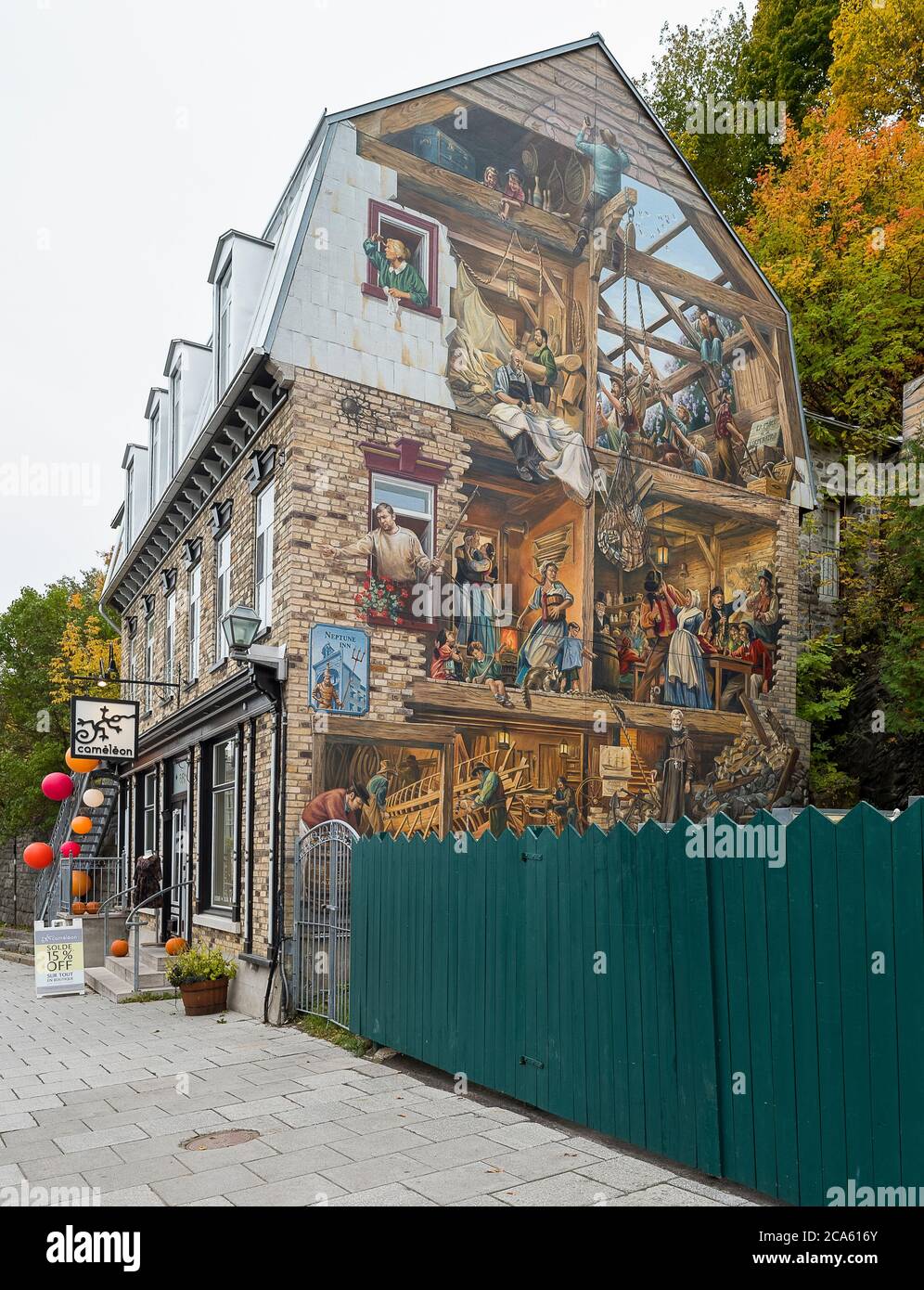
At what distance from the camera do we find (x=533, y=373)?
48.9 ft

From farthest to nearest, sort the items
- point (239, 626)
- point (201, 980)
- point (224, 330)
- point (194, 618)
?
point (194, 618), point (224, 330), point (201, 980), point (239, 626)

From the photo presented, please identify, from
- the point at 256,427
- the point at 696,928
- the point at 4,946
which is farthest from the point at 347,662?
the point at 4,946


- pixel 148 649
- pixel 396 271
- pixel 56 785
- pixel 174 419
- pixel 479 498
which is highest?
pixel 396 271

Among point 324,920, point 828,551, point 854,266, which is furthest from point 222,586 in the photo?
point 854,266

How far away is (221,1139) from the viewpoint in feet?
22.2

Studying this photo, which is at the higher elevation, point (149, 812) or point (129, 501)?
point (129, 501)

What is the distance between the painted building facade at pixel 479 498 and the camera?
12586mm

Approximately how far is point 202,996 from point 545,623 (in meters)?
6.54

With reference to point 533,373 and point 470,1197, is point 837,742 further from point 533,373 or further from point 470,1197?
point 470,1197

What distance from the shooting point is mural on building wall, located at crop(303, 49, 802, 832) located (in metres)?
13.5

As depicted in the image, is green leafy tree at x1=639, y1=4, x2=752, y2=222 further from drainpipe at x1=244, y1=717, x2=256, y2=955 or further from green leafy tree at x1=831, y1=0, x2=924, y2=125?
drainpipe at x1=244, y1=717, x2=256, y2=955

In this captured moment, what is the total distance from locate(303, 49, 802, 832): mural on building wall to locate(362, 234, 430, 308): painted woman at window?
3cm

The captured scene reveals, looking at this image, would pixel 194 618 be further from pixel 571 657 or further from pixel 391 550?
pixel 571 657

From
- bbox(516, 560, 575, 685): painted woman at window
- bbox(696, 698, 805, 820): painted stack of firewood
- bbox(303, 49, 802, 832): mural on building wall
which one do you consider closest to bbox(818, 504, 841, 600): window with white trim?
bbox(303, 49, 802, 832): mural on building wall
